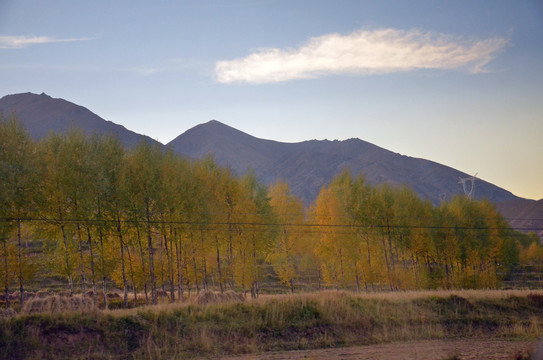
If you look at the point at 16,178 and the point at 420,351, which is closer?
the point at 420,351

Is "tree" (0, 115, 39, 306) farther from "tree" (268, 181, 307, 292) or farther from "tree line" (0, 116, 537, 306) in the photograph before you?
"tree" (268, 181, 307, 292)

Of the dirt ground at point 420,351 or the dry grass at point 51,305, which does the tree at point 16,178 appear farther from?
the dirt ground at point 420,351

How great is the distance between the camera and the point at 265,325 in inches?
971

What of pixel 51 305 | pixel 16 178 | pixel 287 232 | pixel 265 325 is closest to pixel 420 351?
pixel 265 325

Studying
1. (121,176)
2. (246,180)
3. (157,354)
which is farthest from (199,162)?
(157,354)

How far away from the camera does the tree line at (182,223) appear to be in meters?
30.9

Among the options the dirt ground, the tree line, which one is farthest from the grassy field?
the tree line

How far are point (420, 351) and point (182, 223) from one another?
2118 cm

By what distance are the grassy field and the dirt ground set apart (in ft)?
4.84

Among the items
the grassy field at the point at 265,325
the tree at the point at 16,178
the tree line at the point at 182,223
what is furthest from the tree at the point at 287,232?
the tree at the point at 16,178

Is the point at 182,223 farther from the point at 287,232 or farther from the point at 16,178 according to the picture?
the point at 287,232

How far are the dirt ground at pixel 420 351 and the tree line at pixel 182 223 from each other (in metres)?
17.0

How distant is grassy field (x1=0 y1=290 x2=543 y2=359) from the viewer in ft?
67.6

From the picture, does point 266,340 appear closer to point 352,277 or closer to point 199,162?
point 199,162
